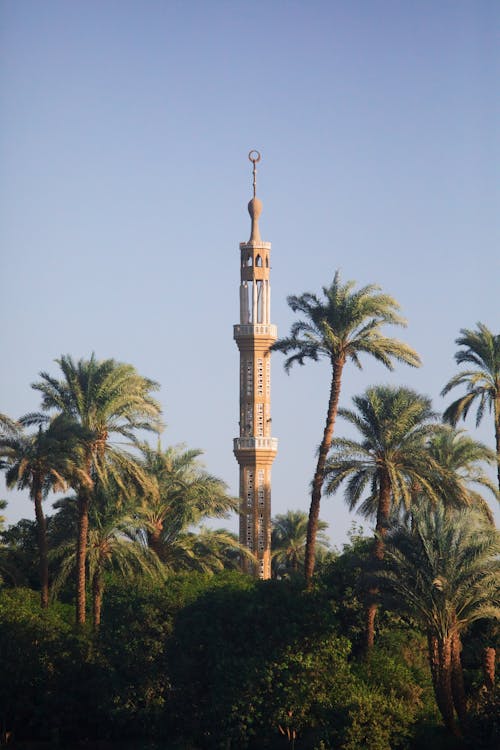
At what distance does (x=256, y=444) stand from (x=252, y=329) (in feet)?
21.4

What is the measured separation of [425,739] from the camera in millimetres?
40406

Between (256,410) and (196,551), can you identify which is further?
(256,410)

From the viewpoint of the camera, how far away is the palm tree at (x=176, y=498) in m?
58.7

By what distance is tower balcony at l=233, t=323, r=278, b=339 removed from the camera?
255 feet

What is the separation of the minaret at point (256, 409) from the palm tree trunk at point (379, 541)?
88.6 ft

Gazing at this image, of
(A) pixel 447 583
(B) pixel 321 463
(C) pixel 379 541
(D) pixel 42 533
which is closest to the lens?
(A) pixel 447 583

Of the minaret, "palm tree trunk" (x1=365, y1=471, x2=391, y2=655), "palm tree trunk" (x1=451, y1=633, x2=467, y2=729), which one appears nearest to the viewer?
"palm tree trunk" (x1=451, y1=633, x2=467, y2=729)

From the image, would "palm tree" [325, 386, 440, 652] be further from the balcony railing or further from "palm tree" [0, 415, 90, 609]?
the balcony railing

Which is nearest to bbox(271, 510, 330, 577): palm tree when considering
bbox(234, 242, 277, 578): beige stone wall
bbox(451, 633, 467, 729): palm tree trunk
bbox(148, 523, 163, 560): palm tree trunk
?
bbox(234, 242, 277, 578): beige stone wall

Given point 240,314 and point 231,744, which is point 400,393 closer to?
point 231,744

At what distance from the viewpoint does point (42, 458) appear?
5062cm

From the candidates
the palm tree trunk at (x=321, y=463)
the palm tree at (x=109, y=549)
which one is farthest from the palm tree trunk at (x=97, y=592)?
the palm tree trunk at (x=321, y=463)

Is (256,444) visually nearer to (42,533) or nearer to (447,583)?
(42,533)

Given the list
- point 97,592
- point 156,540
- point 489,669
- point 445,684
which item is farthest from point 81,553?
point 489,669
